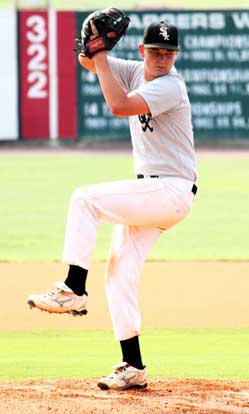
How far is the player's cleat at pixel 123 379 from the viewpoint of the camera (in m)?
6.20

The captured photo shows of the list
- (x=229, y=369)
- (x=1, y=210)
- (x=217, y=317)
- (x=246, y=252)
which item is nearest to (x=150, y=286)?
(x=217, y=317)

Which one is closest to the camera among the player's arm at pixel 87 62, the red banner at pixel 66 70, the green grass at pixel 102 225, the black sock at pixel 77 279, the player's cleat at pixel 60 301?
the player's cleat at pixel 60 301

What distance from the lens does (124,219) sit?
588cm

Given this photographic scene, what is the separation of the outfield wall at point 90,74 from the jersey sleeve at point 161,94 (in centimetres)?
1719

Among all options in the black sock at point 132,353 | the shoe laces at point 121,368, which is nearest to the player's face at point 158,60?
the black sock at point 132,353

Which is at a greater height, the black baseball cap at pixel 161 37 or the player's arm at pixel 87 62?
the black baseball cap at pixel 161 37

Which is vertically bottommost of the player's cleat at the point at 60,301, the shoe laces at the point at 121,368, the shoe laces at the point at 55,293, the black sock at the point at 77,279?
the shoe laces at the point at 121,368

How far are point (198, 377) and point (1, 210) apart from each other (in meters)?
9.43

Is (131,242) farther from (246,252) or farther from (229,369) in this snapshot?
(246,252)

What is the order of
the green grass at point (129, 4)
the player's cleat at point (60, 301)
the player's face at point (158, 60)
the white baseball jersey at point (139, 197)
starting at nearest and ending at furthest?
the player's cleat at point (60, 301) < the white baseball jersey at point (139, 197) < the player's face at point (158, 60) < the green grass at point (129, 4)

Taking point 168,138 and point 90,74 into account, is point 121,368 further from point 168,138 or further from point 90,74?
point 90,74

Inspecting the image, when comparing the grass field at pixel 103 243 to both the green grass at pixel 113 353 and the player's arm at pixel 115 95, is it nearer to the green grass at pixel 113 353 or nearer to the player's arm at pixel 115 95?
the green grass at pixel 113 353

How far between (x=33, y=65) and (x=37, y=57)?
0.58ft

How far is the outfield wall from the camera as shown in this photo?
912 inches
